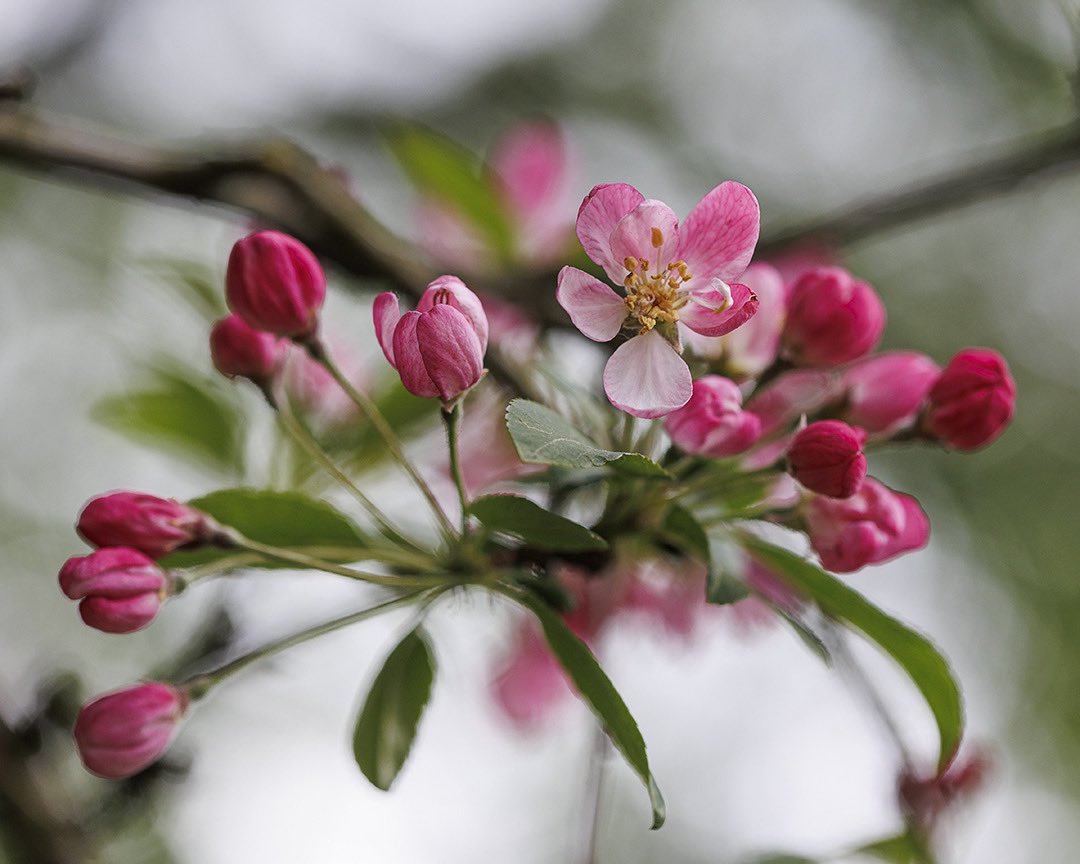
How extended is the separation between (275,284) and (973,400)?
0.61m

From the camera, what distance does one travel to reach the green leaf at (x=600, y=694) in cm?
82

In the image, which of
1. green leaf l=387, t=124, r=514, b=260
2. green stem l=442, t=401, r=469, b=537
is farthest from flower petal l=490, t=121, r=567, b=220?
green stem l=442, t=401, r=469, b=537

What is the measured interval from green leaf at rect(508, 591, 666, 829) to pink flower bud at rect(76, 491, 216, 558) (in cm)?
27

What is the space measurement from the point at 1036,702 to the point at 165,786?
411 cm

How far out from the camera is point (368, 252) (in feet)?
4.21

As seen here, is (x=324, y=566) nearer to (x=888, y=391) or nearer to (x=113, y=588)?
(x=113, y=588)

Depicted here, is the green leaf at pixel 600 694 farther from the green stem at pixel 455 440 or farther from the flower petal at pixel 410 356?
the flower petal at pixel 410 356

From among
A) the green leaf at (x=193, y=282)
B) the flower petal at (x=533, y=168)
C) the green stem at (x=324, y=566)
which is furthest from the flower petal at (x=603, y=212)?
the flower petal at (x=533, y=168)

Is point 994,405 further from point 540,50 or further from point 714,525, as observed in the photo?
point 540,50

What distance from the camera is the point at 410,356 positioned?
84 cm

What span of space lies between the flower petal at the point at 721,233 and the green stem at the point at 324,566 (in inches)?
13.7

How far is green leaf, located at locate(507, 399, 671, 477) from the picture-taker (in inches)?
28.7

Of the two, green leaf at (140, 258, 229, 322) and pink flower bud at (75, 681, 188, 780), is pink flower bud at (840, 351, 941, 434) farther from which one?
green leaf at (140, 258, 229, 322)

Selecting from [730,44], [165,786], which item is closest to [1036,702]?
[730,44]
